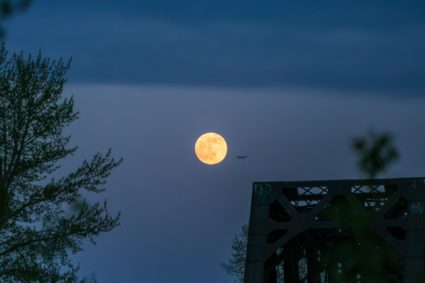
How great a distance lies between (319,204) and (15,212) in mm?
10529

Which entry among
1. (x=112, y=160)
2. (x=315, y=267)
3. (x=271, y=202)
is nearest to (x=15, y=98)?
(x=112, y=160)

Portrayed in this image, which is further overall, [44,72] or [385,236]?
[44,72]

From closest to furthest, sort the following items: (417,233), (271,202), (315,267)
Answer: (417,233), (271,202), (315,267)

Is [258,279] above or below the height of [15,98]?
below

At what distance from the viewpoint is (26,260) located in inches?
1200

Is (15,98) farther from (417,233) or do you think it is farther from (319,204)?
(417,233)

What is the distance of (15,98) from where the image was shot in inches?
1262

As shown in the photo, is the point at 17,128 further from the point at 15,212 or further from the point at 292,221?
the point at 292,221

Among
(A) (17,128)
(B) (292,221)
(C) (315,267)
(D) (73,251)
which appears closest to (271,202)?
(B) (292,221)

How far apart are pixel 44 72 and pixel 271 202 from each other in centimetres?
980

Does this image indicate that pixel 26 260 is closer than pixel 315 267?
Yes

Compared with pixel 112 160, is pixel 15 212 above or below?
below

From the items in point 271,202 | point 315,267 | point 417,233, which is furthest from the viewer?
A: point 315,267

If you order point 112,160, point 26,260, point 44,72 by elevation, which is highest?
point 44,72
